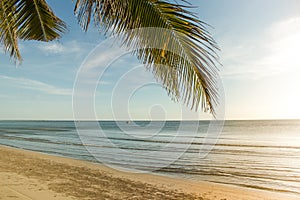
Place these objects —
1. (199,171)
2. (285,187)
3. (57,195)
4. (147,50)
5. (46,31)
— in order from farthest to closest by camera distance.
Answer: (199,171)
(285,187)
(57,195)
(46,31)
(147,50)

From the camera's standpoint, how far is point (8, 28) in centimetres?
290

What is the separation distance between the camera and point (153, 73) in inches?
89.8

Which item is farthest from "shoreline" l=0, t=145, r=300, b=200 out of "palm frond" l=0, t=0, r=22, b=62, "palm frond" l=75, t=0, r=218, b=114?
"palm frond" l=75, t=0, r=218, b=114

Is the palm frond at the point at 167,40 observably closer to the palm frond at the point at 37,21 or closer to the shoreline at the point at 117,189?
the palm frond at the point at 37,21

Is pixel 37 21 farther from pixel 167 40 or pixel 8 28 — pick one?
pixel 167 40

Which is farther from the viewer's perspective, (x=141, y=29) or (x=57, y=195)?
(x=57, y=195)

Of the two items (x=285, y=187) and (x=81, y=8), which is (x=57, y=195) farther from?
(x=285, y=187)

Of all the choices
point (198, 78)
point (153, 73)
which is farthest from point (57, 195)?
point (198, 78)

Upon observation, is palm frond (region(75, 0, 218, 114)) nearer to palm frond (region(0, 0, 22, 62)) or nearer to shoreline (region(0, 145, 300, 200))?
palm frond (region(0, 0, 22, 62))

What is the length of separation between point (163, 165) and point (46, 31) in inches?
397

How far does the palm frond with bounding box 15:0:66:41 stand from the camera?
3.15m

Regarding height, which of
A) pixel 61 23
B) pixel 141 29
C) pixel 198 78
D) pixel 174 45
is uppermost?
pixel 61 23

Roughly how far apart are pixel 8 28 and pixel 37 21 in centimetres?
56

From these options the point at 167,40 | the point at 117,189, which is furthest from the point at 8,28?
the point at 117,189
